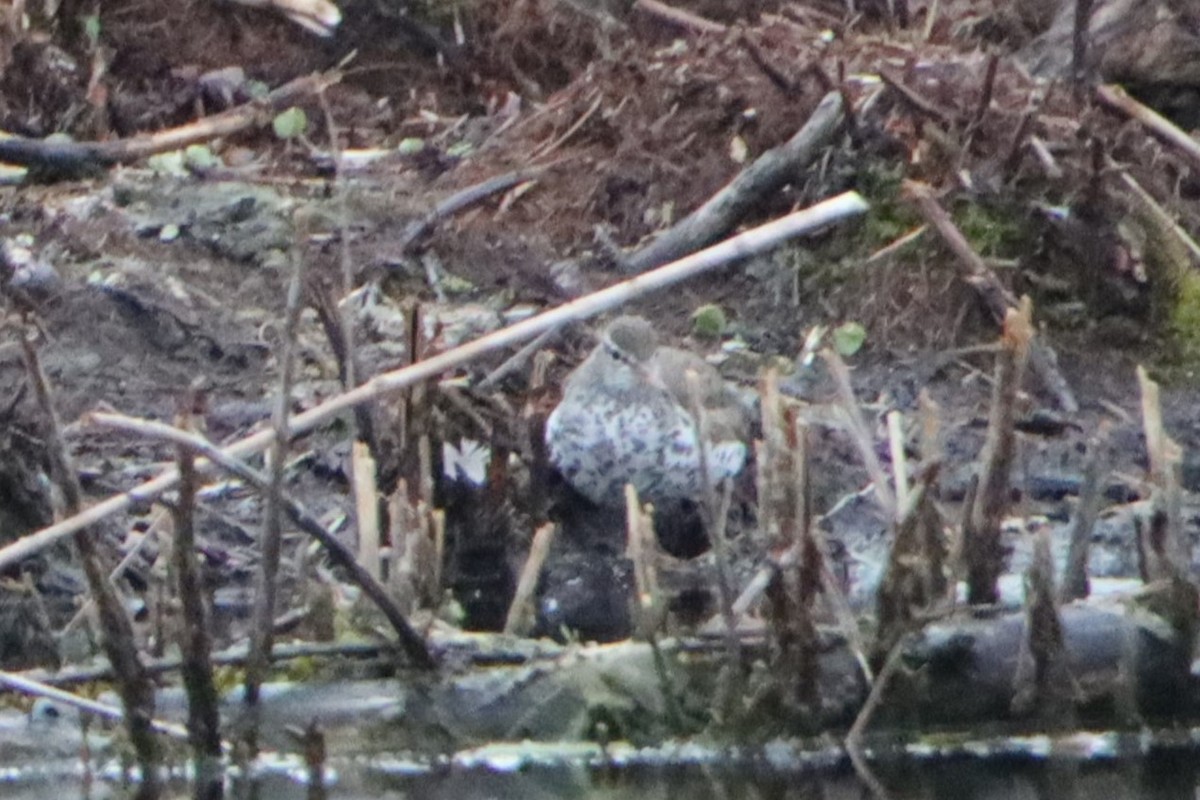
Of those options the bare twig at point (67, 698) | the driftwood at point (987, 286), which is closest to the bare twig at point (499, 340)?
the bare twig at point (67, 698)

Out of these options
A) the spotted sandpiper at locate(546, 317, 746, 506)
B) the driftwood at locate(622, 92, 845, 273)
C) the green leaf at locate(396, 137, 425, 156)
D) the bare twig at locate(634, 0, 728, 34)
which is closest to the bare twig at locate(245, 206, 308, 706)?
the spotted sandpiper at locate(546, 317, 746, 506)

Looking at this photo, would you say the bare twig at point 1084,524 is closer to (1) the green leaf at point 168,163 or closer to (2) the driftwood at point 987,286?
(2) the driftwood at point 987,286

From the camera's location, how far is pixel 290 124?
35.4 feet

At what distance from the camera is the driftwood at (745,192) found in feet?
30.3

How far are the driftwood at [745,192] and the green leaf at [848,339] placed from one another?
626 millimetres

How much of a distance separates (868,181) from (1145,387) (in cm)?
372

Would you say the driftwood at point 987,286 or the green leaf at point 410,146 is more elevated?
the green leaf at point 410,146

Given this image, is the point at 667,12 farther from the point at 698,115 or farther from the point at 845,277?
the point at 845,277

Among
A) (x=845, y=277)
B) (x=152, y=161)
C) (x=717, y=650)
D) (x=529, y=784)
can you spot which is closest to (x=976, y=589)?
(x=717, y=650)

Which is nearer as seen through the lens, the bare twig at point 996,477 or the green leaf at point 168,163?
the bare twig at point 996,477

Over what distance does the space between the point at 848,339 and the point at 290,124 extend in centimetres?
307

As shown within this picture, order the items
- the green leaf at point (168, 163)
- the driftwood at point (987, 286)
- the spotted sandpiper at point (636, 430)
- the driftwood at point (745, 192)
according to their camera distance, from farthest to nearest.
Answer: the green leaf at point (168, 163) → the driftwood at point (745, 192) → the driftwood at point (987, 286) → the spotted sandpiper at point (636, 430)

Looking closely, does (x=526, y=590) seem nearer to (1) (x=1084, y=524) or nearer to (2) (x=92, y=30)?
(1) (x=1084, y=524)

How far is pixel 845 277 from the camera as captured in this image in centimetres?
925
